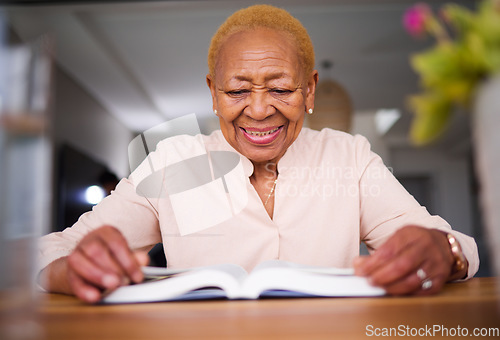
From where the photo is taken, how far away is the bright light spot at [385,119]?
2387 millimetres

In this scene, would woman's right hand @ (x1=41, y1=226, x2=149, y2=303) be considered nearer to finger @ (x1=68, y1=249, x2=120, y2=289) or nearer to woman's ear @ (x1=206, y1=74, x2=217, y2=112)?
finger @ (x1=68, y1=249, x2=120, y2=289)

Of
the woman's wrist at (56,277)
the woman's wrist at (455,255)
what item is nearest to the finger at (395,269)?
the woman's wrist at (455,255)

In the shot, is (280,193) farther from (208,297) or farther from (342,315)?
(342,315)

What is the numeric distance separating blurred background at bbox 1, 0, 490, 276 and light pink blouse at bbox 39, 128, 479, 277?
101 centimetres

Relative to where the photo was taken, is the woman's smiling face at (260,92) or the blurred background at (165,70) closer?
the woman's smiling face at (260,92)

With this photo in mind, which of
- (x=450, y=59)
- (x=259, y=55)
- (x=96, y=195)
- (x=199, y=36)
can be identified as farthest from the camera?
(x=199, y=36)

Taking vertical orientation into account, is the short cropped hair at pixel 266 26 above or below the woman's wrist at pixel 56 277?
above

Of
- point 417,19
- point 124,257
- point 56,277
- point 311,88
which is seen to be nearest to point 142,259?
point 124,257

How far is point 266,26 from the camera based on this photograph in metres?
1.21

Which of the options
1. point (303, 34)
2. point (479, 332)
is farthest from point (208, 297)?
point (303, 34)

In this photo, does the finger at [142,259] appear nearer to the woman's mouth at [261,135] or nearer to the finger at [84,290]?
the finger at [84,290]

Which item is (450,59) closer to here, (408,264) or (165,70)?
(408,264)

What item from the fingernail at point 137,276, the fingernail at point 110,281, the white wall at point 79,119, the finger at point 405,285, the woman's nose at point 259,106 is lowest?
the finger at point 405,285

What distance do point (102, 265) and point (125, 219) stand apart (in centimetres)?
55
